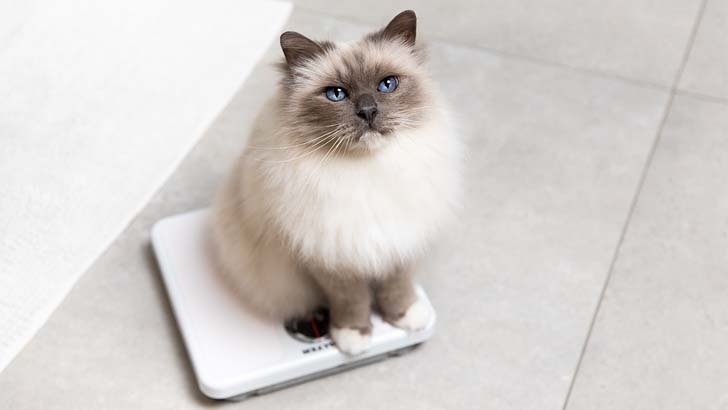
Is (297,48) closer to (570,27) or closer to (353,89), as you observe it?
(353,89)

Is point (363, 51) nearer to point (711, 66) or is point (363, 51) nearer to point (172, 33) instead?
point (172, 33)

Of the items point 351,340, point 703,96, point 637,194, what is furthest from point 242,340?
point 703,96

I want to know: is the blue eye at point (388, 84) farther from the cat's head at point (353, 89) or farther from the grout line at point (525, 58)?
the grout line at point (525, 58)

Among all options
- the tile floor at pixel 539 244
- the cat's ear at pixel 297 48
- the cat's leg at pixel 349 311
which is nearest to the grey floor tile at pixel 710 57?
the tile floor at pixel 539 244

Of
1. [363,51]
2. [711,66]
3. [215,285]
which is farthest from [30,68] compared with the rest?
[711,66]

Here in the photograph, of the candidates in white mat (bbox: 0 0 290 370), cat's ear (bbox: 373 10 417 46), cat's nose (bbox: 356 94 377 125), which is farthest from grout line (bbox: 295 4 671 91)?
cat's nose (bbox: 356 94 377 125)

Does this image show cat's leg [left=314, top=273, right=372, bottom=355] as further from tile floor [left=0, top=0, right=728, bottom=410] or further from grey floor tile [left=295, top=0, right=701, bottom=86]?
grey floor tile [left=295, top=0, right=701, bottom=86]

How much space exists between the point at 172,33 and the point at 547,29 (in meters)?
1.01

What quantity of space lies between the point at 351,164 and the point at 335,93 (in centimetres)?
11

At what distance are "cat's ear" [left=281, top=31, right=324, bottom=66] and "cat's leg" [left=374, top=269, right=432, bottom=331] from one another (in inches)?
16.9

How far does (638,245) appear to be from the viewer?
173 centimetres

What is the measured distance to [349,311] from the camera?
1.44 m

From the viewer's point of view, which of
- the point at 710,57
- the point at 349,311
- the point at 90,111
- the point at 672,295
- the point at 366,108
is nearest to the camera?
the point at 366,108

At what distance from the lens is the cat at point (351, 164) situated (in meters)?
1.22
